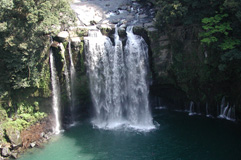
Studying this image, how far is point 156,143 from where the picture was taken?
62.0ft

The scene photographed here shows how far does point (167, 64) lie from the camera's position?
898 inches

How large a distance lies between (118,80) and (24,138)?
29.5 feet

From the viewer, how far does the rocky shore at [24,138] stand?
18312 millimetres

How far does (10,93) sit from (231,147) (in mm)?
17054

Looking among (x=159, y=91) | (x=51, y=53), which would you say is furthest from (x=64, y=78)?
(x=159, y=91)

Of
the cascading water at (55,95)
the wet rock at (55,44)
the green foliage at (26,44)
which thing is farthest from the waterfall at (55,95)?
the wet rock at (55,44)

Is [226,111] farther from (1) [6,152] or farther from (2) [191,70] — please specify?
(1) [6,152]

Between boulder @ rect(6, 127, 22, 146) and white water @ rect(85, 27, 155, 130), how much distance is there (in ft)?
21.6

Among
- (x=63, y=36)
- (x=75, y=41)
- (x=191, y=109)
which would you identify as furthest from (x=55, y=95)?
(x=191, y=109)

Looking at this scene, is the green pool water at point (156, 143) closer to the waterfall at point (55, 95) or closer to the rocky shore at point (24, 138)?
the rocky shore at point (24, 138)

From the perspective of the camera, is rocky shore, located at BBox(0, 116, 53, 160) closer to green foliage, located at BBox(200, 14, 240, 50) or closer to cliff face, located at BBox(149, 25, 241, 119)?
cliff face, located at BBox(149, 25, 241, 119)

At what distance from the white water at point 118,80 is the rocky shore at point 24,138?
434 cm

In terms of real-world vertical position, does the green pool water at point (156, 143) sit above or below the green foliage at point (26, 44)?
below

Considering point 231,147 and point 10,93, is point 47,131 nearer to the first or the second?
point 10,93
